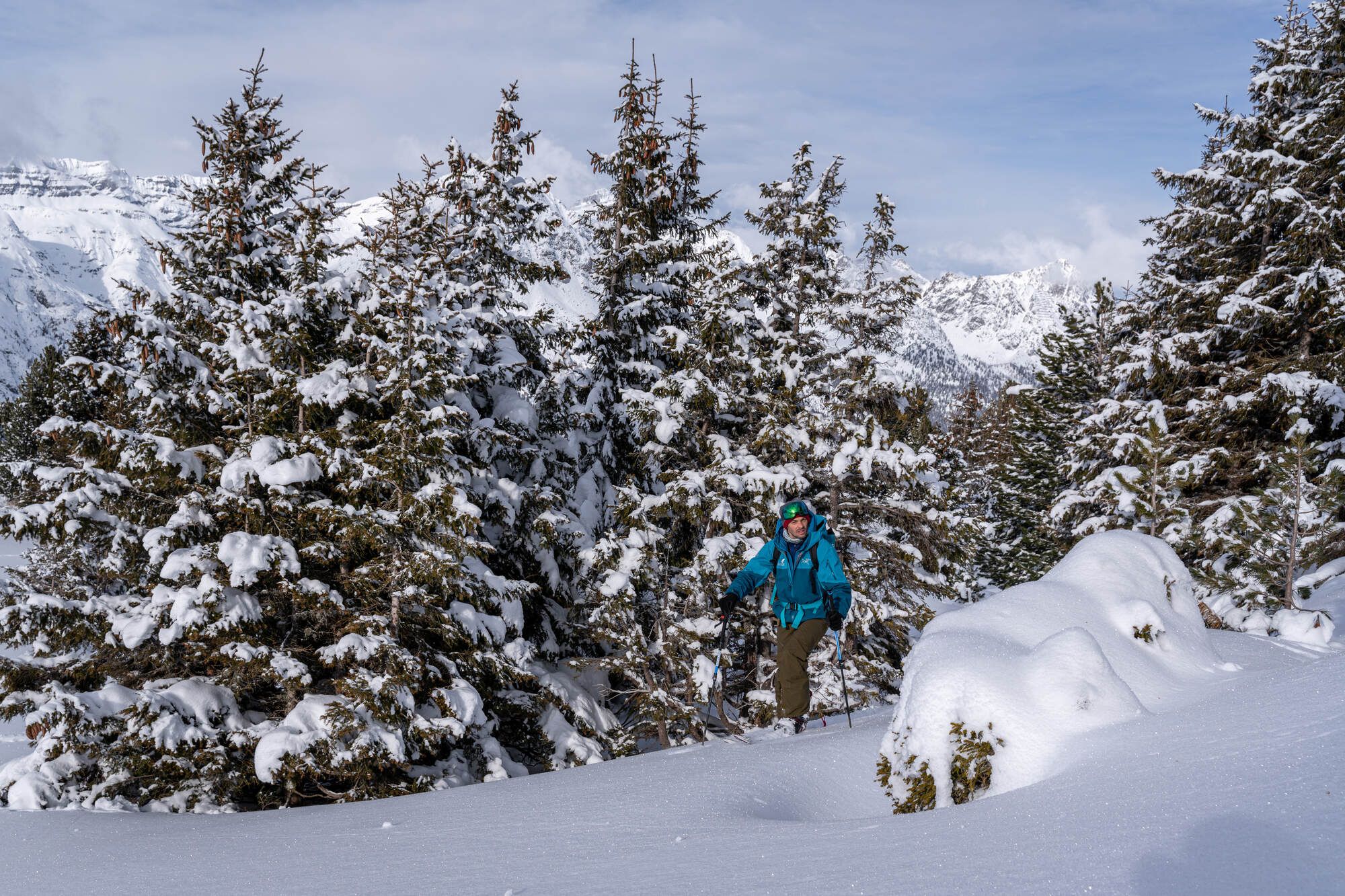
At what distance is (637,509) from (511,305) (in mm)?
4395

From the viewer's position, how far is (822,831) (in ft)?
10.3

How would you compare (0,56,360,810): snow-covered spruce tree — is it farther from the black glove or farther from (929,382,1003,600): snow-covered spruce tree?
(929,382,1003,600): snow-covered spruce tree

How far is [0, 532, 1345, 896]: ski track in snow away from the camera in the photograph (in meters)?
1.99

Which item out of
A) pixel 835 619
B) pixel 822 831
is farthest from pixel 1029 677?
pixel 835 619

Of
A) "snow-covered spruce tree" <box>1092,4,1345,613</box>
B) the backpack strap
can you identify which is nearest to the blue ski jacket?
the backpack strap

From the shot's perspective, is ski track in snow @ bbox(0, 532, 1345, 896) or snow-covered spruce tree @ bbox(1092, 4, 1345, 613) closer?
ski track in snow @ bbox(0, 532, 1345, 896)

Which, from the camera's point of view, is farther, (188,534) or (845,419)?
(845,419)

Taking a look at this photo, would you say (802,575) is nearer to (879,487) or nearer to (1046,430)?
(879,487)

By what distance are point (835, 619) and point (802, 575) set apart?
53 cm

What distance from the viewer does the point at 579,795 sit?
4531mm

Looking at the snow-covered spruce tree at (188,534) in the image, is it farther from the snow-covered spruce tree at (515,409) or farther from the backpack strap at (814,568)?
the backpack strap at (814,568)

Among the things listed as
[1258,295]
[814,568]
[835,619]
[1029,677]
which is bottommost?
[835,619]

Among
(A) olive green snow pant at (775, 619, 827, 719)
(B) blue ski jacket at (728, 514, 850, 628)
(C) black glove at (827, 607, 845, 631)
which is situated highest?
(B) blue ski jacket at (728, 514, 850, 628)

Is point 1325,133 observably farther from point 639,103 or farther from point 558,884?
point 558,884
